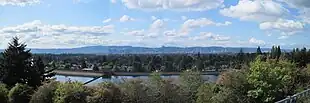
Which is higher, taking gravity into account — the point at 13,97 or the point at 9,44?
the point at 9,44

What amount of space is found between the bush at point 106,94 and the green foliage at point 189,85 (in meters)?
3.43

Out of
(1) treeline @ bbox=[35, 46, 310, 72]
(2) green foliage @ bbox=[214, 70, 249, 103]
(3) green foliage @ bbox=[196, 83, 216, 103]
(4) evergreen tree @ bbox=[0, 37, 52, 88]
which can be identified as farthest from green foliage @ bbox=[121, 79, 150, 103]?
(1) treeline @ bbox=[35, 46, 310, 72]

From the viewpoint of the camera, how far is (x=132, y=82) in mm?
23562

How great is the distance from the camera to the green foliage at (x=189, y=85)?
24.4m

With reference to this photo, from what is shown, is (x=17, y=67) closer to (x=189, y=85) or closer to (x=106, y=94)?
(x=106, y=94)

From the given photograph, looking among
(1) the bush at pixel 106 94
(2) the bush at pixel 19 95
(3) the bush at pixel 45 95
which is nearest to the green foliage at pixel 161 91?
(1) the bush at pixel 106 94

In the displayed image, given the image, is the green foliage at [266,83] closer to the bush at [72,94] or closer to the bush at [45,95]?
the bush at [72,94]

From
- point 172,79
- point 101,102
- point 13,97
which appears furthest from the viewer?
point 13,97

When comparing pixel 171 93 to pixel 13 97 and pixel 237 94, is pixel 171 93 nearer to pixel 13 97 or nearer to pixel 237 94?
pixel 237 94

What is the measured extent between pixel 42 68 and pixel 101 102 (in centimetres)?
3386

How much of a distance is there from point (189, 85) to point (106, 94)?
4.90m

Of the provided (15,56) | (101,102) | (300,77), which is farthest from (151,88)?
(15,56)

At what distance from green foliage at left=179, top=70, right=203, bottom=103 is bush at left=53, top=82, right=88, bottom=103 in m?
5.28

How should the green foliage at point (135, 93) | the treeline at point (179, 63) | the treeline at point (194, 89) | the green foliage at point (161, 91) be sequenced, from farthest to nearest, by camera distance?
1. the treeline at point (179, 63)
2. the green foliage at point (161, 91)
3. the green foliage at point (135, 93)
4. the treeline at point (194, 89)
